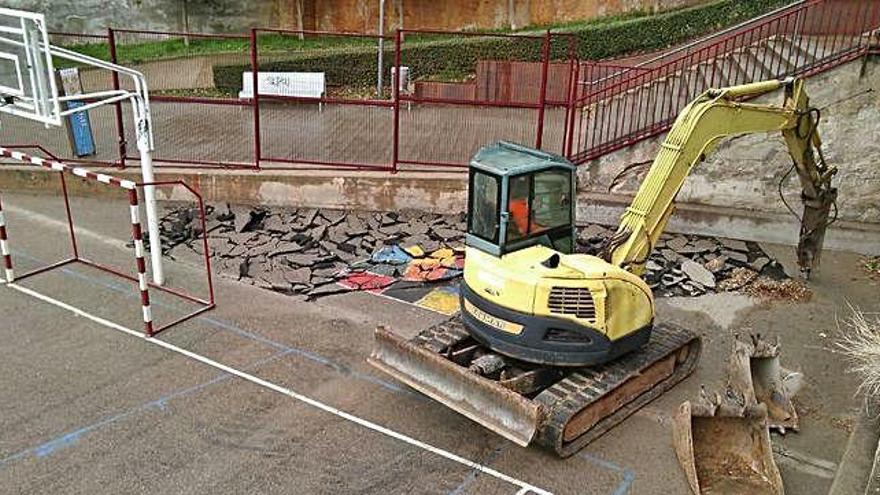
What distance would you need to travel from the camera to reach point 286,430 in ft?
23.2

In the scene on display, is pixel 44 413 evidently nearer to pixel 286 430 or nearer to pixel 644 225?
pixel 286 430

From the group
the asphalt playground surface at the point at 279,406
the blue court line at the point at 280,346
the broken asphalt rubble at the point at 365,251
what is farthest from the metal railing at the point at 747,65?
the blue court line at the point at 280,346

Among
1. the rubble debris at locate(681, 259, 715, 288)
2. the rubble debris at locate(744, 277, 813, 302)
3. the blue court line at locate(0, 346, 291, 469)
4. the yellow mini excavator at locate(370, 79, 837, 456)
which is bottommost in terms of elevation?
the blue court line at locate(0, 346, 291, 469)

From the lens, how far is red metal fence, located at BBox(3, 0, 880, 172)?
12898 millimetres

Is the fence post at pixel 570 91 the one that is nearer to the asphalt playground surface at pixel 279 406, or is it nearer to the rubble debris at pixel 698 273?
the rubble debris at pixel 698 273

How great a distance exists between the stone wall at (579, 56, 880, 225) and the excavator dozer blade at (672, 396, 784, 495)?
6.78 metres

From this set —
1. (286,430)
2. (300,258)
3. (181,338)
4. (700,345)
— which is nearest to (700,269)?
(700,345)

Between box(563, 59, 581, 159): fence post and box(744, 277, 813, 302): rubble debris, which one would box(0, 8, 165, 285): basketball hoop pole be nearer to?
box(563, 59, 581, 159): fence post

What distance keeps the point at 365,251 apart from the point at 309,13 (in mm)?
21846

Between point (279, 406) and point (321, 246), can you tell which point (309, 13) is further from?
point (279, 406)

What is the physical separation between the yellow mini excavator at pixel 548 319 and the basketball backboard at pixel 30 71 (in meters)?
4.72

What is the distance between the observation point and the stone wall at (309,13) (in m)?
28.6

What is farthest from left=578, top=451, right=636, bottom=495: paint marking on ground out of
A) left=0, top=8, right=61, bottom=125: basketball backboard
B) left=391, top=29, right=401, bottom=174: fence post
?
left=391, top=29, right=401, bottom=174: fence post

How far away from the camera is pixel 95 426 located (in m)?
7.02
